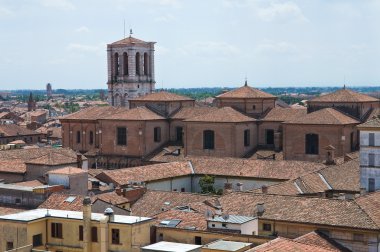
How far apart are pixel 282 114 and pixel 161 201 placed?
20978 millimetres

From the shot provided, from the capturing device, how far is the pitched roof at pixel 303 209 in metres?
32.3

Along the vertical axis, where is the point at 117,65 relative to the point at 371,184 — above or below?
above

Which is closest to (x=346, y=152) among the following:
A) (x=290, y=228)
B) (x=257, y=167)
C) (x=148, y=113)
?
(x=257, y=167)

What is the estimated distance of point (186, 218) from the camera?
34.3 m

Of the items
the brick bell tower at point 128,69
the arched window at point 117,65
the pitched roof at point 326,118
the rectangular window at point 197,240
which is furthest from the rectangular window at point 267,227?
the arched window at point 117,65

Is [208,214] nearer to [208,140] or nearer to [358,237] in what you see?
[358,237]

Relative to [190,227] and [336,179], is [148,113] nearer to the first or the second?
[336,179]

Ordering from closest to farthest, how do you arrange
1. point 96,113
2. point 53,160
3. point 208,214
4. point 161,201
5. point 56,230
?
1. point 56,230
2. point 208,214
3. point 161,201
4. point 53,160
5. point 96,113

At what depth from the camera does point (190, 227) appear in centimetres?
3303

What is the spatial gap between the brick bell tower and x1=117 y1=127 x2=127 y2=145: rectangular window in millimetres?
16723

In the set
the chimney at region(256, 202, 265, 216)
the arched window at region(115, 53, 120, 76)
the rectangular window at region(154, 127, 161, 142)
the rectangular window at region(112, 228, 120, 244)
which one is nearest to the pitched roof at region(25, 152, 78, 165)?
the rectangular window at region(154, 127, 161, 142)

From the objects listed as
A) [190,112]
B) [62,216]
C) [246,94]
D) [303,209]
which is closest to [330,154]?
[246,94]

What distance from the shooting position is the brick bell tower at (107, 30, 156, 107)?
264 feet

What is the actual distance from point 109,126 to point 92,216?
1243 inches
